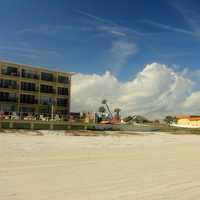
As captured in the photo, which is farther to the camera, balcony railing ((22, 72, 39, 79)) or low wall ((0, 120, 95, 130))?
balcony railing ((22, 72, 39, 79))

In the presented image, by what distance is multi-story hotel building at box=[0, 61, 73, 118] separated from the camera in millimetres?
58219

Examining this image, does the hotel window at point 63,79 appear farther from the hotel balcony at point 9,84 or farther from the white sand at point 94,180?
the white sand at point 94,180

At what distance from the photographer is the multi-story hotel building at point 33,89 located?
58.2 metres

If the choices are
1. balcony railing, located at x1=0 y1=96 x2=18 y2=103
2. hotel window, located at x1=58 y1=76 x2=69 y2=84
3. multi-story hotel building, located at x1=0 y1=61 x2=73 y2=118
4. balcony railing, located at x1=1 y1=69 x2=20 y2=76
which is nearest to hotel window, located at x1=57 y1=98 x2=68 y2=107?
multi-story hotel building, located at x1=0 y1=61 x2=73 y2=118

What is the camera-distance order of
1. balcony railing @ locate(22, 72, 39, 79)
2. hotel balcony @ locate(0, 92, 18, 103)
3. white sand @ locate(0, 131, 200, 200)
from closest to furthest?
white sand @ locate(0, 131, 200, 200) < hotel balcony @ locate(0, 92, 18, 103) < balcony railing @ locate(22, 72, 39, 79)

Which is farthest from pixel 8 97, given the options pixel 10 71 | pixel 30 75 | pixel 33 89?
pixel 30 75

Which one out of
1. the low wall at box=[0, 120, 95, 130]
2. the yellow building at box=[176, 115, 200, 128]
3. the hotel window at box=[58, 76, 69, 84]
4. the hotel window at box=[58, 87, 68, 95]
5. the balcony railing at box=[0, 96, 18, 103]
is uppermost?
the hotel window at box=[58, 76, 69, 84]

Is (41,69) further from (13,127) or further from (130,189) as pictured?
(130,189)

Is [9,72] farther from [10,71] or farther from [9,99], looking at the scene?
[9,99]

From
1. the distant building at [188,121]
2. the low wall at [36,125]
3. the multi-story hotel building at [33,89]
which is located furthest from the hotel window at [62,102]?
the distant building at [188,121]

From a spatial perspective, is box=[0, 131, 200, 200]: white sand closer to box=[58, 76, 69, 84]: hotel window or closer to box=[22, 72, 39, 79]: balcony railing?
box=[22, 72, 39, 79]: balcony railing

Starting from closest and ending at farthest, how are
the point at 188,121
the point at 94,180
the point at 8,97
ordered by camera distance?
the point at 94,180 → the point at 8,97 → the point at 188,121

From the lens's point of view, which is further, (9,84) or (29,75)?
(29,75)

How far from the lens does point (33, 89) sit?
203 feet
